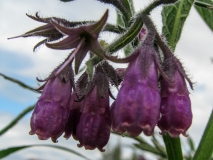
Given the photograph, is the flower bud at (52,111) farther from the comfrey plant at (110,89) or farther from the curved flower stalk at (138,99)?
the curved flower stalk at (138,99)

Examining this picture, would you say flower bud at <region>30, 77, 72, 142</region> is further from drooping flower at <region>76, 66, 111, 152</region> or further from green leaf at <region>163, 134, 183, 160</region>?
green leaf at <region>163, 134, 183, 160</region>

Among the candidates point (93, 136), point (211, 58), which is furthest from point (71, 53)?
point (211, 58)

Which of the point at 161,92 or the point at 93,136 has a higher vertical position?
the point at 161,92

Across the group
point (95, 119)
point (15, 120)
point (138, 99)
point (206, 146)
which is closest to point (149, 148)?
point (206, 146)

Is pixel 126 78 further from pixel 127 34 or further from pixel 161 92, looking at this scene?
pixel 127 34

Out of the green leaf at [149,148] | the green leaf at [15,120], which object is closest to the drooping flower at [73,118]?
the green leaf at [149,148]
